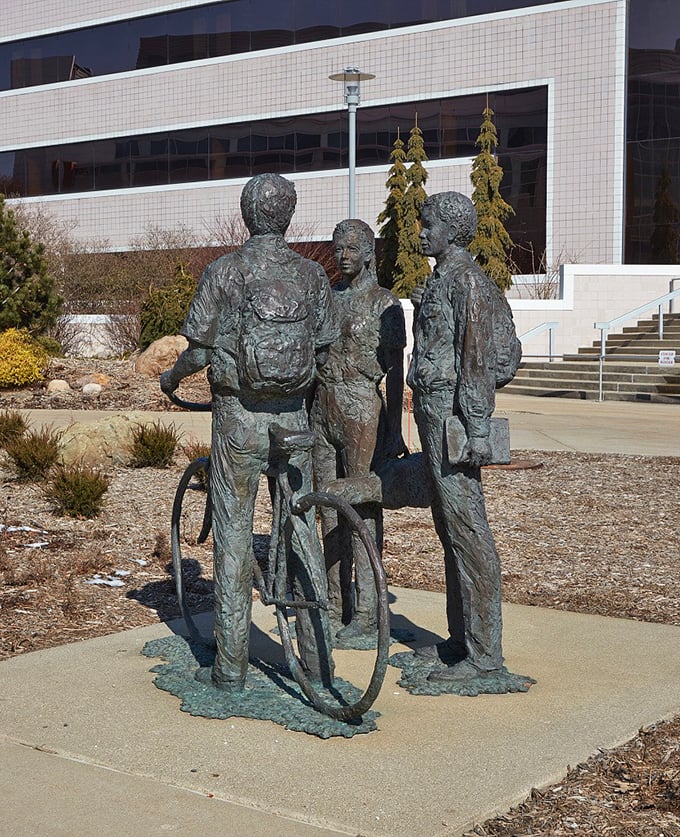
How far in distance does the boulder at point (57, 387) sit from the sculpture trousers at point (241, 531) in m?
15.9

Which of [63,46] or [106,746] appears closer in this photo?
[106,746]

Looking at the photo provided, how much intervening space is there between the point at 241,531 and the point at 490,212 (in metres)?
28.2

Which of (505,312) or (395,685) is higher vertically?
(505,312)

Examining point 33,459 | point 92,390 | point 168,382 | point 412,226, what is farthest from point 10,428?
point 412,226

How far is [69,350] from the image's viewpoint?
1221 inches

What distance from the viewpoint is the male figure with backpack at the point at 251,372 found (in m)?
4.98

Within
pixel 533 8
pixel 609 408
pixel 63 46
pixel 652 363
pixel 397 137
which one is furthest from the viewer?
pixel 63 46

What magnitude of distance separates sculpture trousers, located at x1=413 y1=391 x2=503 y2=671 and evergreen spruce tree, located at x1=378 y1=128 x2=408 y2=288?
29.7m

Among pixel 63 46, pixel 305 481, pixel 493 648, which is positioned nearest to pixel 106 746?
pixel 305 481

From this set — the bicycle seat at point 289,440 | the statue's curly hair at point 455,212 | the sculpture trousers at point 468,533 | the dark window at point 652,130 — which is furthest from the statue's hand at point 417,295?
the dark window at point 652,130

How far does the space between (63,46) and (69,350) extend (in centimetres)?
1808

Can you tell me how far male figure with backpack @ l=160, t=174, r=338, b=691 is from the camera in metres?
4.98

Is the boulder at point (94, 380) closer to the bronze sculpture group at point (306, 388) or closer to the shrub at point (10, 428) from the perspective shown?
the shrub at point (10, 428)

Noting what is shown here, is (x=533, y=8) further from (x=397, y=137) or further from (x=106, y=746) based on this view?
(x=106, y=746)
